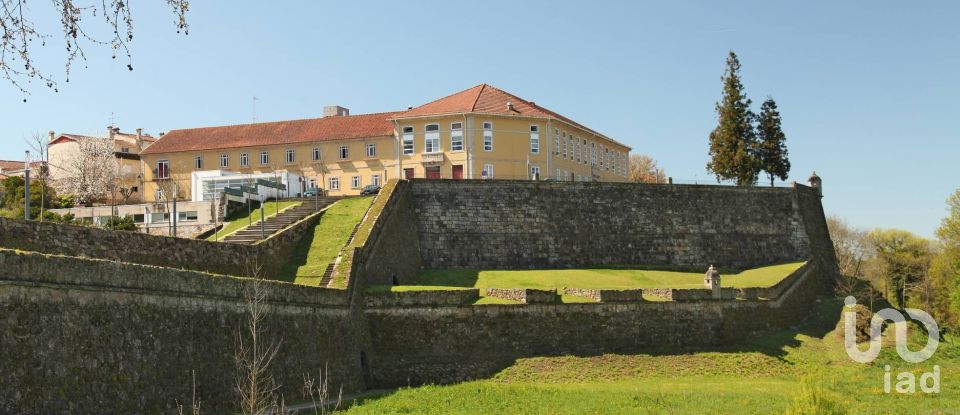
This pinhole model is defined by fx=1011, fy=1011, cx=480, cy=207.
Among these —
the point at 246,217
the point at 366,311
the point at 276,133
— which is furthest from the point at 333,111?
the point at 366,311

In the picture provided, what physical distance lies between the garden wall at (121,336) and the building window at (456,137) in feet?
106

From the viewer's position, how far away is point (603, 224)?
5138 centimetres

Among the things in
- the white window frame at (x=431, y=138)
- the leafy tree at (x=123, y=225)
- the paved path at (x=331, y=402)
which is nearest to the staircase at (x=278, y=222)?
the leafy tree at (x=123, y=225)

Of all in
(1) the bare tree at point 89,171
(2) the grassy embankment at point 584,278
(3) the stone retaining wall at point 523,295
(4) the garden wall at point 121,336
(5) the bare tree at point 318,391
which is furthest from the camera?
(1) the bare tree at point 89,171

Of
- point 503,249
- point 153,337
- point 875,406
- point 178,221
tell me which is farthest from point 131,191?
point 875,406

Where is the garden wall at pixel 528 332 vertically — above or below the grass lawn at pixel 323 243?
below

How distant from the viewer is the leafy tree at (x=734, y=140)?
61344 mm

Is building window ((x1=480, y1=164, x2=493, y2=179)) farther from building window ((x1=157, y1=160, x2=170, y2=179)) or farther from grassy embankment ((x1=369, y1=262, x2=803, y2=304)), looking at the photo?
building window ((x1=157, y1=160, x2=170, y2=179))

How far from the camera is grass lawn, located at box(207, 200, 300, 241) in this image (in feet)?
153

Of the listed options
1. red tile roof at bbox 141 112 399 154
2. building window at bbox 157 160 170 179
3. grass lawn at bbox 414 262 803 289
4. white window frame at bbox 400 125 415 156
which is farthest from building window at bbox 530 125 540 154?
building window at bbox 157 160 170 179

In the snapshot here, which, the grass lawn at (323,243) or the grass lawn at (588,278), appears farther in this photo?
the grass lawn at (588,278)

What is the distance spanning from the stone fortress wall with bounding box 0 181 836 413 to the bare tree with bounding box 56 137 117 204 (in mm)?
25472

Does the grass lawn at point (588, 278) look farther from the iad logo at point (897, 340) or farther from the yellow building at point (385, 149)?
the yellow building at point (385, 149)

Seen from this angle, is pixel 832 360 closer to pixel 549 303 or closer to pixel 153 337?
pixel 549 303
